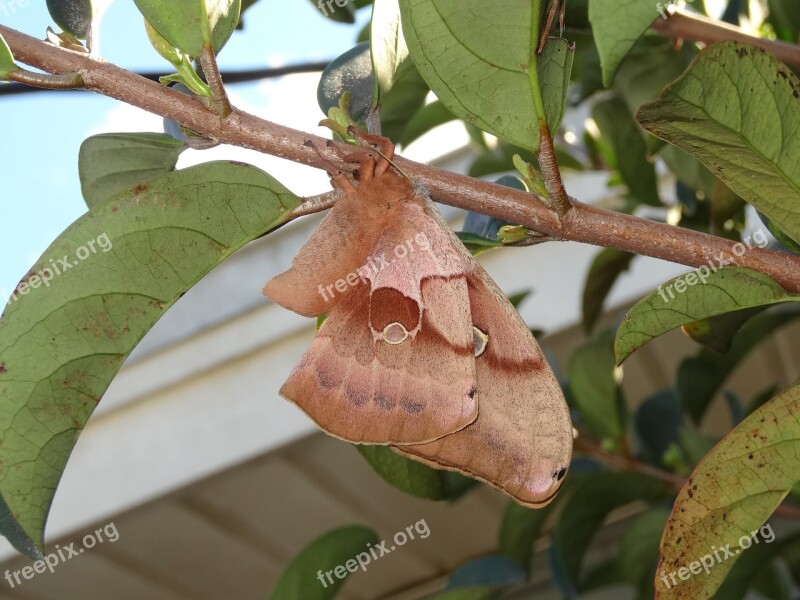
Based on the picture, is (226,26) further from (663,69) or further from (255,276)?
(255,276)

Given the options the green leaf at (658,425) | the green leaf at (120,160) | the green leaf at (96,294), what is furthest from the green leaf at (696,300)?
the green leaf at (658,425)

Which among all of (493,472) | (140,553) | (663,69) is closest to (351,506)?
(140,553)

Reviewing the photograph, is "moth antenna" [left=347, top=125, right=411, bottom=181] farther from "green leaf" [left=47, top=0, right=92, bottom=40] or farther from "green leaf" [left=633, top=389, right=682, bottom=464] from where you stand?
"green leaf" [left=633, top=389, right=682, bottom=464]

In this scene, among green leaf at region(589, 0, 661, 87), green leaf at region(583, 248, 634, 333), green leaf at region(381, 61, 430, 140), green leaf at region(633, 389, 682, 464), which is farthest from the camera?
green leaf at region(633, 389, 682, 464)

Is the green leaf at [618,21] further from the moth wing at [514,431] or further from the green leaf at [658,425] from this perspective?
the green leaf at [658,425]

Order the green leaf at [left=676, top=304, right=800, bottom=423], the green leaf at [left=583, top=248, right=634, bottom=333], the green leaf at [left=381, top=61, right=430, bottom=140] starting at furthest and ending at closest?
the green leaf at [left=676, top=304, right=800, bottom=423] < the green leaf at [left=583, top=248, right=634, bottom=333] < the green leaf at [left=381, top=61, right=430, bottom=140]

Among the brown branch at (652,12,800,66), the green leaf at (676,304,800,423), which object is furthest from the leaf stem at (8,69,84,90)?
the green leaf at (676,304,800,423)

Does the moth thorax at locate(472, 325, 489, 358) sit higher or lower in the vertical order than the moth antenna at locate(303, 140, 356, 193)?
lower

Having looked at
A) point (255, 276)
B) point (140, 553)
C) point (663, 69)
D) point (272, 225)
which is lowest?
point (140, 553)
